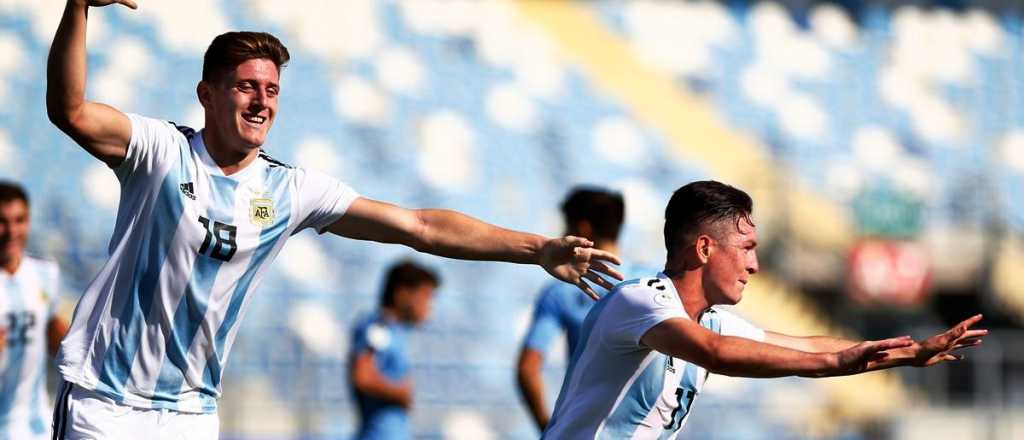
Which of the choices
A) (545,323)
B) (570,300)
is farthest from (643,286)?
(545,323)

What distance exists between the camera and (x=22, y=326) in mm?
7289


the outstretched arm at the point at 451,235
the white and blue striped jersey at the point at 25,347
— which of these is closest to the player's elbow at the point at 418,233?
the outstretched arm at the point at 451,235

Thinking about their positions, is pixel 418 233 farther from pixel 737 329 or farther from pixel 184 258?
pixel 737 329

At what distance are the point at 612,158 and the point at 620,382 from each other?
10968 millimetres

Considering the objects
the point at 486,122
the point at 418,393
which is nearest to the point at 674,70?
the point at 486,122

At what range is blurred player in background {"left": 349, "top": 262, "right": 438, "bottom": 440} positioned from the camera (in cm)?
912

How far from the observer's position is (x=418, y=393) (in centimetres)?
1277

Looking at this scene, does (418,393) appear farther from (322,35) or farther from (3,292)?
(3,292)

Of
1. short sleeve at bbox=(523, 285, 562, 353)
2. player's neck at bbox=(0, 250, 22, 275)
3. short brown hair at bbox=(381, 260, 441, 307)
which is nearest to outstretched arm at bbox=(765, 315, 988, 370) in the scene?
short sleeve at bbox=(523, 285, 562, 353)

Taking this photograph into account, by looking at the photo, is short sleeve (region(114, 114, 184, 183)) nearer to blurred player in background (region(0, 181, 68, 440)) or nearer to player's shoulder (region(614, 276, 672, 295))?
player's shoulder (region(614, 276, 672, 295))

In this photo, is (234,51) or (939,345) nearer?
(939,345)

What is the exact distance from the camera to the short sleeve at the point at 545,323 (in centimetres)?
740

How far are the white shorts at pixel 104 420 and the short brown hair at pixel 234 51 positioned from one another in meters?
1.08

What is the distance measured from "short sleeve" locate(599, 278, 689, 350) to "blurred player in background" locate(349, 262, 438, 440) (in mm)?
4750
